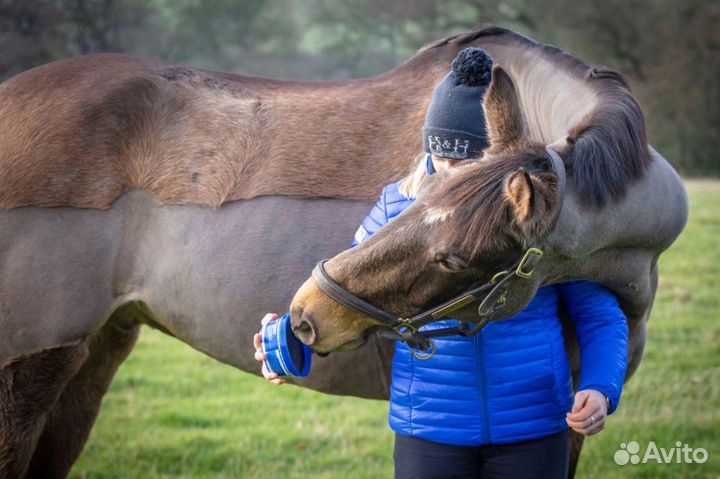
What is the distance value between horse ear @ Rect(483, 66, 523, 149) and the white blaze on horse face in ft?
1.05

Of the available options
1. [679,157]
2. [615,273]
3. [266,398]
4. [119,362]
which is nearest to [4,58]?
[266,398]

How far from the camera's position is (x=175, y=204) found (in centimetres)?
334

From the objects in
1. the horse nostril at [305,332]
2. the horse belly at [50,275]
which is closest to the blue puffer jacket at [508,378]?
the horse nostril at [305,332]

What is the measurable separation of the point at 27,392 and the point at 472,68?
211 centimetres

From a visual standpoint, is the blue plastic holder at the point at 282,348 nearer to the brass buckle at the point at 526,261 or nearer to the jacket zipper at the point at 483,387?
the jacket zipper at the point at 483,387

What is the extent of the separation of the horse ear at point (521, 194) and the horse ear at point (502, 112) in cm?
28

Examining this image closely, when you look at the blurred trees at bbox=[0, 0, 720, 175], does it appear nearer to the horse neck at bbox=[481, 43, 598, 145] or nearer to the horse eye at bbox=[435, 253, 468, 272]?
the horse neck at bbox=[481, 43, 598, 145]

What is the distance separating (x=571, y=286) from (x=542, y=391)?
353 millimetres

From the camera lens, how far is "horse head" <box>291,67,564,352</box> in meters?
2.28

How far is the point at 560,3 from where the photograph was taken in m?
21.0

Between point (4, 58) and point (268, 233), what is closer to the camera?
point (268, 233)

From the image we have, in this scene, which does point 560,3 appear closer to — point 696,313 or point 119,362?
point 696,313
